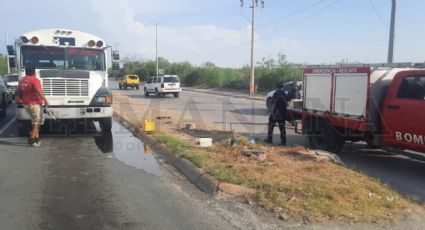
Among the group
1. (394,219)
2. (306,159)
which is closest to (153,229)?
(394,219)

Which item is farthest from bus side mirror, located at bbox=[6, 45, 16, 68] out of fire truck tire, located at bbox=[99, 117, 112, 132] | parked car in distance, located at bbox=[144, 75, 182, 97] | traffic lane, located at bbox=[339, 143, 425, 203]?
parked car in distance, located at bbox=[144, 75, 182, 97]

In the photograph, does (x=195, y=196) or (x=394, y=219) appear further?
(x=195, y=196)

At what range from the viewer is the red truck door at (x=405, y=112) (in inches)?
316

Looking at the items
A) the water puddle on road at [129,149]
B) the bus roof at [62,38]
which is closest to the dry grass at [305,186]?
the water puddle on road at [129,149]

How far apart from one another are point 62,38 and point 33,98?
254 centimetres

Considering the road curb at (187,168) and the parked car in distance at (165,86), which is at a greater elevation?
the parked car in distance at (165,86)

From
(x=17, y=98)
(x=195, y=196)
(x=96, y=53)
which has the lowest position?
(x=195, y=196)

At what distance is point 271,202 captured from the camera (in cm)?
582

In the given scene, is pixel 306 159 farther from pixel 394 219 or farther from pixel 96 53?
pixel 96 53

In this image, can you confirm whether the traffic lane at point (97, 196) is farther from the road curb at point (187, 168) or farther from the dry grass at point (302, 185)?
the dry grass at point (302, 185)

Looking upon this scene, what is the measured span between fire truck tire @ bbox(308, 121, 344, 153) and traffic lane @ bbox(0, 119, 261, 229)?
158 inches

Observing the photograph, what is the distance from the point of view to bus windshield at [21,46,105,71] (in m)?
12.4

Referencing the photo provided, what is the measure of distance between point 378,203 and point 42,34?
33.4 feet

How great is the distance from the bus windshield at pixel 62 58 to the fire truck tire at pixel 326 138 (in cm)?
626
